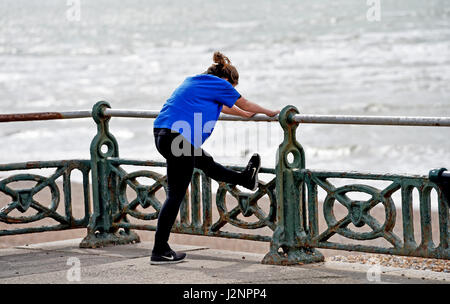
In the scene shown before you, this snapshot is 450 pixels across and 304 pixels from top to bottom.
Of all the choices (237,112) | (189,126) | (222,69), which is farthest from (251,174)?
(222,69)

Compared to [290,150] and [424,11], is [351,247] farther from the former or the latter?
[424,11]

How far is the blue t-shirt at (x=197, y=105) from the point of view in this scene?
6438 mm

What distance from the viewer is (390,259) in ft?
25.4

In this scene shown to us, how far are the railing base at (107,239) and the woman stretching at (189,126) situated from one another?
111 cm

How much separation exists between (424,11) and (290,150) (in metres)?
76.1

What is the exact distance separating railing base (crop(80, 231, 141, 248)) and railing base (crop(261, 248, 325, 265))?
5.24 feet

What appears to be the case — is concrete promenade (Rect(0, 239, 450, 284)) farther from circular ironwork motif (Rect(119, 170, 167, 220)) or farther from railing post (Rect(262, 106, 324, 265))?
circular ironwork motif (Rect(119, 170, 167, 220))

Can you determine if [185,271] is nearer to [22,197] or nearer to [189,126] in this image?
[189,126]

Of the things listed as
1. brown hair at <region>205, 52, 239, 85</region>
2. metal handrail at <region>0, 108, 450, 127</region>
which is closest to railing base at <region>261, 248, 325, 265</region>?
metal handrail at <region>0, 108, 450, 127</region>

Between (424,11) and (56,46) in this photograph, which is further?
(424,11)

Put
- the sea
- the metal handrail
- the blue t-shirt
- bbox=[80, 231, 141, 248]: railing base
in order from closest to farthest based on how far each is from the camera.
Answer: the metal handrail, the blue t-shirt, bbox=[80, 231, 141, 248]: railing base, the sea

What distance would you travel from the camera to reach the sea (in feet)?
69.2

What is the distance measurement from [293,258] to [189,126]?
1222 millimetres

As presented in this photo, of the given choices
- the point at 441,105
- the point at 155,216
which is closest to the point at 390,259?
the point at 155,216
